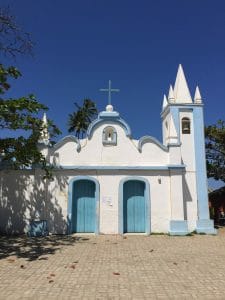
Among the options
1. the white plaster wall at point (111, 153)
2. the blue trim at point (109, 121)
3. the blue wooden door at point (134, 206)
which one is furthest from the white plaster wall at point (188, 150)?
the blue trim at point (109, 121)

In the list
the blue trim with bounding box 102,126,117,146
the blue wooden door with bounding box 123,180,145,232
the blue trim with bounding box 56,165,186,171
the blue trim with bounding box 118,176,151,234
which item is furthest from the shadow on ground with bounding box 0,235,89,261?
the blue trim with bounding box 102,126,117,146

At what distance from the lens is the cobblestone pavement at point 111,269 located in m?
5.82

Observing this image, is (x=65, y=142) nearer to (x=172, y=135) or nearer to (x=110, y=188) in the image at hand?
(x=110, y=188)

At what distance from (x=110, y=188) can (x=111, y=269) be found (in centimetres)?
634

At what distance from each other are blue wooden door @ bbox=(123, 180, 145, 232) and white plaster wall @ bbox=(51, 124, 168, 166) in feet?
3.19

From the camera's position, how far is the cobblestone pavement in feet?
19.1

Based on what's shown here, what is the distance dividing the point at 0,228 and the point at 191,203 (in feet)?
27.4

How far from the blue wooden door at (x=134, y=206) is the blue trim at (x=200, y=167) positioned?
8.66 feet

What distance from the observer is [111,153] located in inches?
555

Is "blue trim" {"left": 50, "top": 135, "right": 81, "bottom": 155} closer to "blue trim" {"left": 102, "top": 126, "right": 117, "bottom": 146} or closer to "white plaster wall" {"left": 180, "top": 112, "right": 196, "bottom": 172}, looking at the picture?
"blue trim" {"left": 102, "top": 126, "right": 117, "bottom": 146}

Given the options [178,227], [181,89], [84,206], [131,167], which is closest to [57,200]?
[84,206]

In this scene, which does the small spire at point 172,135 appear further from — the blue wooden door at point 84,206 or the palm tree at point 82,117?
the palm tree at point 82,117

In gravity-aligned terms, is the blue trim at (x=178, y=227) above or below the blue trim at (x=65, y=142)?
below

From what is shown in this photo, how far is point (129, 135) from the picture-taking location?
46.8 feet
